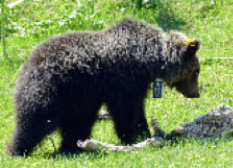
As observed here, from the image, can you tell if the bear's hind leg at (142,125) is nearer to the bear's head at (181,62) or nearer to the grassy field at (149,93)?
the grassy field at (149,93)

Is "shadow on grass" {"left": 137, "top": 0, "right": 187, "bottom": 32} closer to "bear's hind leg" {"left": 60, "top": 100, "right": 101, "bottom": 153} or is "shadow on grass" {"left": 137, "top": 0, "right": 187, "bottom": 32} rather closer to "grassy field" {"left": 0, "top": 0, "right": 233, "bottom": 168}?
"grassy field" {"left": 0, "top": 0, "right": 233, "bottom": 168}

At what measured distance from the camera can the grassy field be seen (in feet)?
24.7

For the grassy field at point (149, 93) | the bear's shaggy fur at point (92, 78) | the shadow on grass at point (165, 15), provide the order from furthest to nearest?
the shadow on grass at point (165, 15) → the bear's shaggy fur at point (92, 78) → the grassy field at point (149, 93)

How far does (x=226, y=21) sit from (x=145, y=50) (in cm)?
489

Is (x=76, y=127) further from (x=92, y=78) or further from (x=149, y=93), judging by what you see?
(x=149, y=93)

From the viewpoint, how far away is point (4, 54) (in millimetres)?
12703

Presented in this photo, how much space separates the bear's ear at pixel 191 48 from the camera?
8937 mm

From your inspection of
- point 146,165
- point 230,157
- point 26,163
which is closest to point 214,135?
point 230,157

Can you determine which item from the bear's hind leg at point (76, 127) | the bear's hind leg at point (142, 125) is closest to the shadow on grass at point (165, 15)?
the bear's hind leg at point (142, 125)

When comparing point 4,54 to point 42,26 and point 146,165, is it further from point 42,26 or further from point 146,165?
point 146,165

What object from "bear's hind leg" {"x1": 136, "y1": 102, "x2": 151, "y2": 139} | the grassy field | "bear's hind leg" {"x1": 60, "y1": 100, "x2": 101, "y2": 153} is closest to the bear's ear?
the grassy field

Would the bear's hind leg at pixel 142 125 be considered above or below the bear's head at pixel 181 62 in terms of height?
below

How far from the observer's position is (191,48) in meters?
9.03

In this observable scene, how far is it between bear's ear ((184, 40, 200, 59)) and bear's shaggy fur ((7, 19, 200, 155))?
0.06 ft
